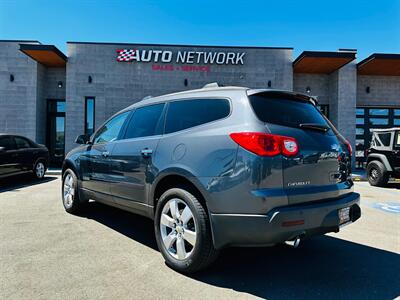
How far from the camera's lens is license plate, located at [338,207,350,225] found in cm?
281

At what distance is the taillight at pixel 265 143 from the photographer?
2500 mm

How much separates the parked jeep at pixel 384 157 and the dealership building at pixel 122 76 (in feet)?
16.0

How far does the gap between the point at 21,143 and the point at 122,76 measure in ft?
20.8

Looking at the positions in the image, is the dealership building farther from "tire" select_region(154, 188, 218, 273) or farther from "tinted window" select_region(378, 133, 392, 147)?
"tire" select_region(154, 188, 218, 273)

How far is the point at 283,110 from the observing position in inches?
115

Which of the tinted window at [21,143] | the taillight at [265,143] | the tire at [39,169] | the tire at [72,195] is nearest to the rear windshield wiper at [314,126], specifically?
the taillight at [265,143]

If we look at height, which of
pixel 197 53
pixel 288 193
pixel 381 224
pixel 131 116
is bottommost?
pixel 381 224

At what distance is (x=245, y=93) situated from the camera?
2.87 m

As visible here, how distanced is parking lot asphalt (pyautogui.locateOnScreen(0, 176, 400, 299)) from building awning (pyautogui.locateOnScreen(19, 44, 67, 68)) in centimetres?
1002

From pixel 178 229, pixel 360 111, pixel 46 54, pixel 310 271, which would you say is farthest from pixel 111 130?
pixel 360 111

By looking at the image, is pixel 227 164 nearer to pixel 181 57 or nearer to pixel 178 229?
pixel 178 229

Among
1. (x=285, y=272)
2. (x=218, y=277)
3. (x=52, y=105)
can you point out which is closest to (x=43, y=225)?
(x=218, y=277)

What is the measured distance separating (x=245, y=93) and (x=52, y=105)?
1493 cm

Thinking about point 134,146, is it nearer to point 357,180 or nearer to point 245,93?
point 245,93
